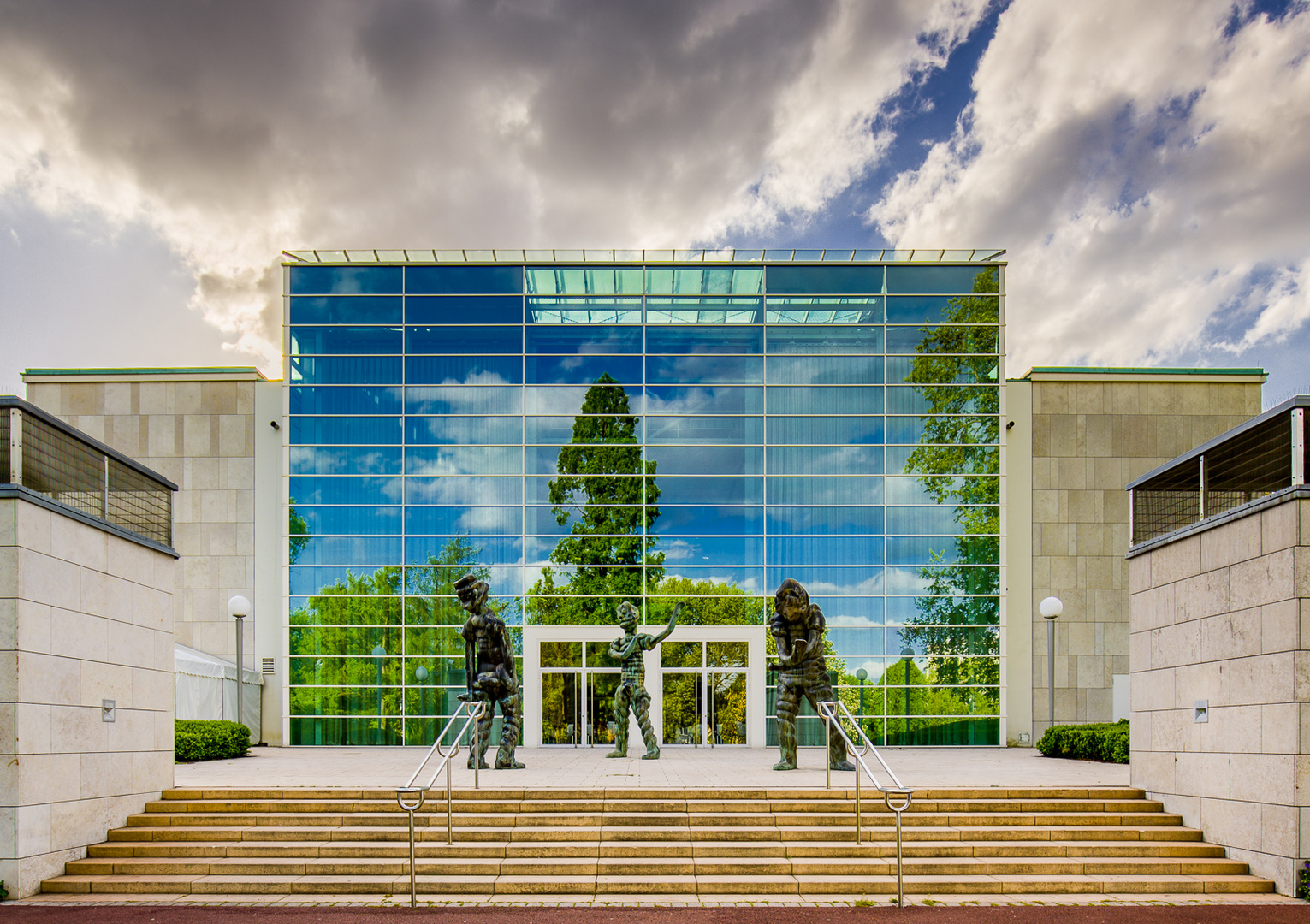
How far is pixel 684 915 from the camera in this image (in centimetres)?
895

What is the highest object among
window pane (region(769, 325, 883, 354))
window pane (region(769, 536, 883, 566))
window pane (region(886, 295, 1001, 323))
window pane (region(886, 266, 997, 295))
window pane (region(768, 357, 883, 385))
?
window pane (region(886, 266, 997, 295))

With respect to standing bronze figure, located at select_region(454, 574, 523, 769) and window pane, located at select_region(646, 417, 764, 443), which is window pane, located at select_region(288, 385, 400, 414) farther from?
standing bronze figure, located at select_region(454, 574, 523, 769)

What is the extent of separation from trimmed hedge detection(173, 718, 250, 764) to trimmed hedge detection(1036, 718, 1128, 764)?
15903 mm

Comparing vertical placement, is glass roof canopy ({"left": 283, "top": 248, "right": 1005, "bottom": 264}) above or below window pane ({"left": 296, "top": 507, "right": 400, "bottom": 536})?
above

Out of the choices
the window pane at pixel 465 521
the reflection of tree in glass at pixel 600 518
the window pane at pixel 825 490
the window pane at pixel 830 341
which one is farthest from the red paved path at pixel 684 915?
the window pane at pixel 830 341

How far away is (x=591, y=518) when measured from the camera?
26.2 metres

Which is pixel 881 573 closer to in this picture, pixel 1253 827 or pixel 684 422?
pixel 684 422

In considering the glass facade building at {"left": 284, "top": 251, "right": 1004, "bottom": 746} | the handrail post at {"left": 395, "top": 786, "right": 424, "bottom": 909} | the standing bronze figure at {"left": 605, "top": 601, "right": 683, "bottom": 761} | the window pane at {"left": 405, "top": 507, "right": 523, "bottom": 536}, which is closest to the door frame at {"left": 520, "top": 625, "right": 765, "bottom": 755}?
the glass facade building at {"left": 284, "top": 251, "right": 1004, "bottom": 746}

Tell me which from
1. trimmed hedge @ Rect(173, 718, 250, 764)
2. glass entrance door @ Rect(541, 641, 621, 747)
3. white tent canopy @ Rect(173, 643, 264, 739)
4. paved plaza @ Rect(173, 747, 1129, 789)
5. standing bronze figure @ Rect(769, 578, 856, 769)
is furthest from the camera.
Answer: glass entrance door @ Rect(541, 641, 621, 747)

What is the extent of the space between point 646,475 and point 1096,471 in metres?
11.7

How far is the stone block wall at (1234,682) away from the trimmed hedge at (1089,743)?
5476mm

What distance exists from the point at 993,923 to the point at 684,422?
18523 millimetres

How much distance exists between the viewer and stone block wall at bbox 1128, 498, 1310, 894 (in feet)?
30.9

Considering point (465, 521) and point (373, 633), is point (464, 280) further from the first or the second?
point (373, 633)
